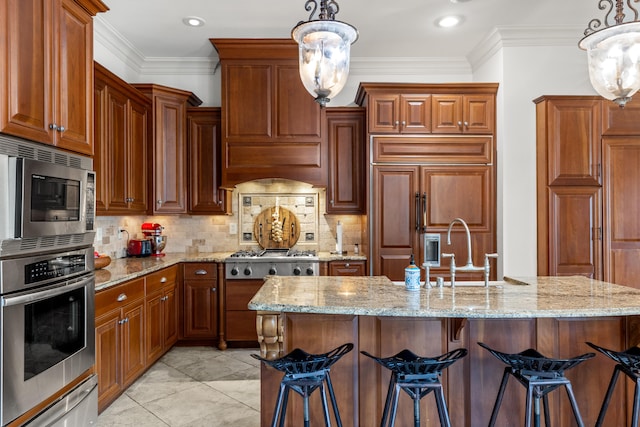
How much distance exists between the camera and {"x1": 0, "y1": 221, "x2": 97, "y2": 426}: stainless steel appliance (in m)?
1.67

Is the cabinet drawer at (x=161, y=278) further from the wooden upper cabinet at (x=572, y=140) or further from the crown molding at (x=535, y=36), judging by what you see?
the crown molding at (x=535, y=36)

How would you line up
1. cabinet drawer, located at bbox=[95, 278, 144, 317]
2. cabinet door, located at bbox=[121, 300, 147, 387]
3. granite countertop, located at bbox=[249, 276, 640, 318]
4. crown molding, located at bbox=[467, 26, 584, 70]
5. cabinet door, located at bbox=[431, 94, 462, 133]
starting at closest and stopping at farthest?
1. granite countertop, located at bbox=[249, 276, 640, 318]
2. cabinet drawer, located at bbox=[95, 278, 144, 317]
3. cabinet door, located at bbox=[121, 300, 147, 387]
4. crown molding, located at bbox=[467, 26, 584, 70]
5. cabinet door, located at bbox=[431, 94, 462, 133]

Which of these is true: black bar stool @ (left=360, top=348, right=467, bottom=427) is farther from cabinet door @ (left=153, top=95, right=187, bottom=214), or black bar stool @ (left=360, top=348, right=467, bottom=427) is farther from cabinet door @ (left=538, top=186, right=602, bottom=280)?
cabinet door @ (left=153, top=95, right=187, bottom=214)

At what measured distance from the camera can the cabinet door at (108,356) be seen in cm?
256

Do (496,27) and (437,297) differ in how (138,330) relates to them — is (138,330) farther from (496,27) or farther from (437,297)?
(496,27)

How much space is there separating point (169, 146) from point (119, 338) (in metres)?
2.02

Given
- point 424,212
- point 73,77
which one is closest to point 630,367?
point 424,212

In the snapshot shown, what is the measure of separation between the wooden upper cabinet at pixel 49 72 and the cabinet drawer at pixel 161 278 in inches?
52.3

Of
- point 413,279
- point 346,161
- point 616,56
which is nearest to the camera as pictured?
point 616,56

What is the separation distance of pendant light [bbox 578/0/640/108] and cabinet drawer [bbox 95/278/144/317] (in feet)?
10.4

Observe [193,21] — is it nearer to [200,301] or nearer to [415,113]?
[415,113]

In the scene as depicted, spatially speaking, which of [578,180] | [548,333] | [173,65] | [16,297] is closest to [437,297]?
[548,333]

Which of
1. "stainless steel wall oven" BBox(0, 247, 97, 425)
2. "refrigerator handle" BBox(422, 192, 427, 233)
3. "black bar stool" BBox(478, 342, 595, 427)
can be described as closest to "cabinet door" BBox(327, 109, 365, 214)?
"refrigerator handle" BBox(422, 192, 427, 233)

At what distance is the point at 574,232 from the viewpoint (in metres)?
3.49
